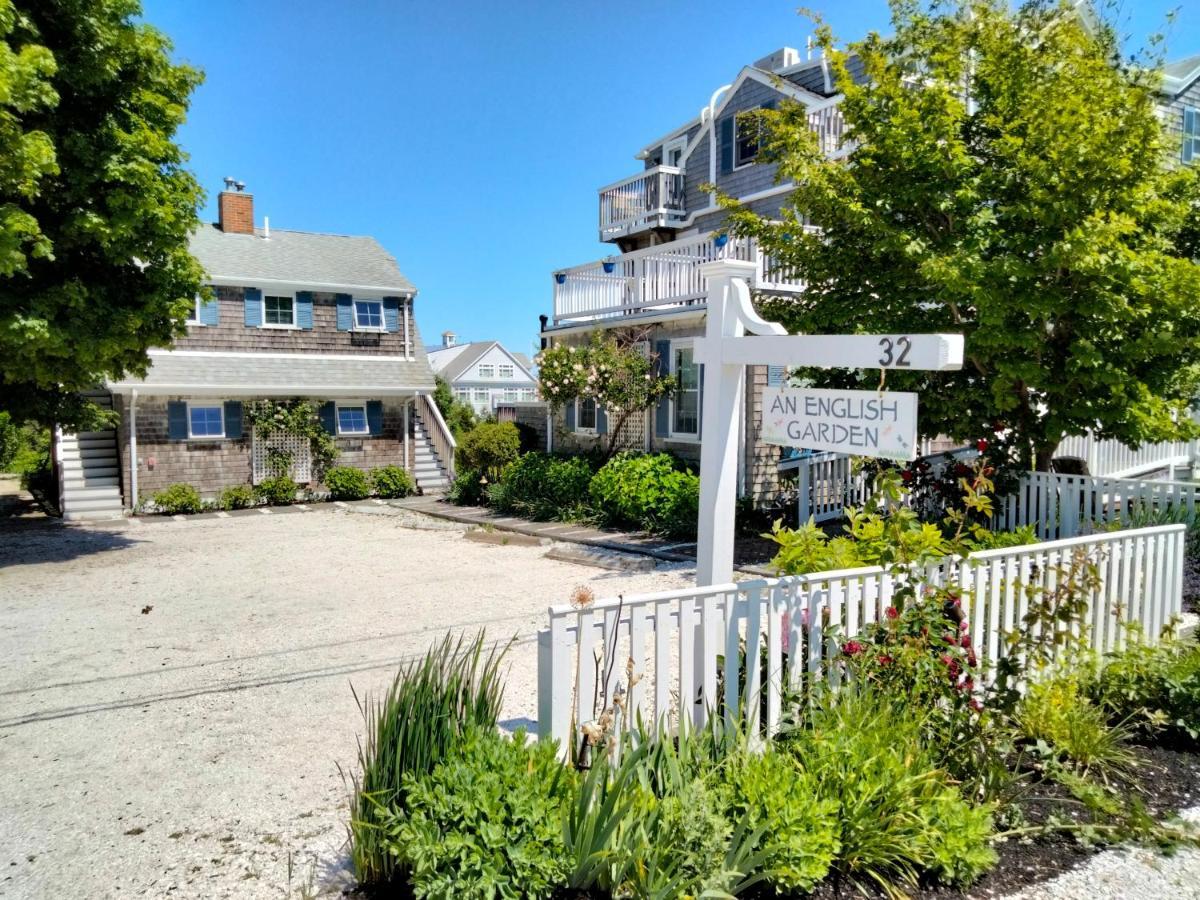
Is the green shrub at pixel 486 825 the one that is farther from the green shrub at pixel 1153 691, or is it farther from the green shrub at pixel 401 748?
the green shrub at pixel 1153 691

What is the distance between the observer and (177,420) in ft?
61.4

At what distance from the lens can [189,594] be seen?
965 centimetres

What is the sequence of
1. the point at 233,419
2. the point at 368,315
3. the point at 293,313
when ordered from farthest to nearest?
the point at 368,315 → the point at 293,313 → the point at 233,419

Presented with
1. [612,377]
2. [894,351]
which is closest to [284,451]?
[612,377]

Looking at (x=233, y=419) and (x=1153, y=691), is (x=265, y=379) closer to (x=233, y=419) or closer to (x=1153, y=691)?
(x=233, y=419)

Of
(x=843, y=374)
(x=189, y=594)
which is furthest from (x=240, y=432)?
(x=843, y=374)

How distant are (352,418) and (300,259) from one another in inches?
188

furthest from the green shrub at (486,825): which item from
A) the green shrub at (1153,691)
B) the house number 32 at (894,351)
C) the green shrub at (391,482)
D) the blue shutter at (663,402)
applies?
the green shrub at (391,482)

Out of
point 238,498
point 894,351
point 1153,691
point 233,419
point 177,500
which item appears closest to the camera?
point 894,351

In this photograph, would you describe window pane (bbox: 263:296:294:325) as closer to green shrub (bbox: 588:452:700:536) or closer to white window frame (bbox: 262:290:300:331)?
white window frame (bbox: 262:290:300:331)

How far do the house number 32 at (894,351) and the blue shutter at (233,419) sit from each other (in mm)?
18474

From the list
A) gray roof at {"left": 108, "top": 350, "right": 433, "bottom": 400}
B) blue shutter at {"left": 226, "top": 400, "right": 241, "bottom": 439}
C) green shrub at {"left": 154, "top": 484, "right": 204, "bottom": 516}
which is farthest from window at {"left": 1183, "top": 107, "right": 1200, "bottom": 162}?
green shrub at {"left": 154, "top": 484, "right": 204, "bottom": 516}

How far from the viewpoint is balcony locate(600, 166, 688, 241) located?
806 inches

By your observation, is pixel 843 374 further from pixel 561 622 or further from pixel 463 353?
pixel 463 353
